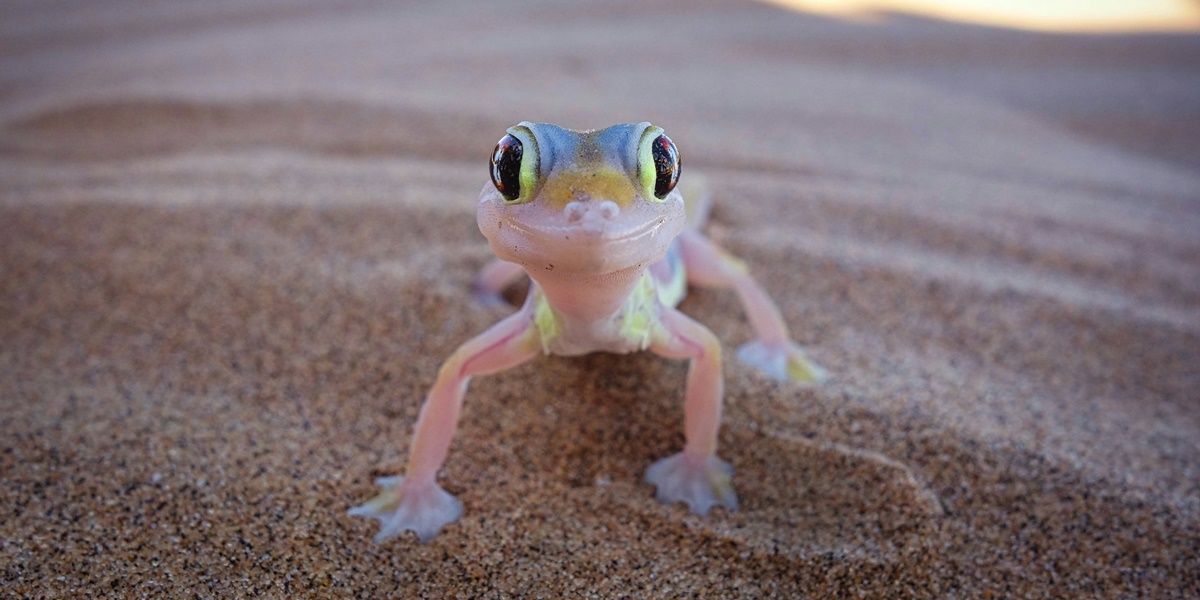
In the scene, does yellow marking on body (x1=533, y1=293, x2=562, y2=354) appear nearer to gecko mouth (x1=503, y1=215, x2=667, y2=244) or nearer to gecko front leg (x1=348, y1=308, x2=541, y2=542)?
gecko front leg (x1=348, y1=308, x2=541, y2=542)

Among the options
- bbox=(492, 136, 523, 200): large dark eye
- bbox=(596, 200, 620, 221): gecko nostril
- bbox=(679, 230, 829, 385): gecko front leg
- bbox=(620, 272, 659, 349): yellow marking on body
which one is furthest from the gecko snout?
bbox=(679, 230, 829, 385): gecko front leg

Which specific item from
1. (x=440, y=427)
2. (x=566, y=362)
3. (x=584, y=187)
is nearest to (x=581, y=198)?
(x=584, y=187)

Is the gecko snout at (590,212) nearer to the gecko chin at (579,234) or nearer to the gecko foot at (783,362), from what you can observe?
the gecko chin at (579,234)

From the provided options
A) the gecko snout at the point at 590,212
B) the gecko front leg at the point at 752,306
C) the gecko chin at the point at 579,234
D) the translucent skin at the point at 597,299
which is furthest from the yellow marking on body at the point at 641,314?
the gecko front leg at the point at 752,306

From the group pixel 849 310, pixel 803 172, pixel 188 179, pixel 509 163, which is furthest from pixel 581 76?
pixel 509 163

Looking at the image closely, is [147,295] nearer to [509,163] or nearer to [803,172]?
[509,163]

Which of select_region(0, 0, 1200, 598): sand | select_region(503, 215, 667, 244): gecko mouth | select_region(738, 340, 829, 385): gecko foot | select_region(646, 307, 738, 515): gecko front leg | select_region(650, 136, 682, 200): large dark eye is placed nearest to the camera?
select_region(503, 215, 667, 244): gecko mouth
